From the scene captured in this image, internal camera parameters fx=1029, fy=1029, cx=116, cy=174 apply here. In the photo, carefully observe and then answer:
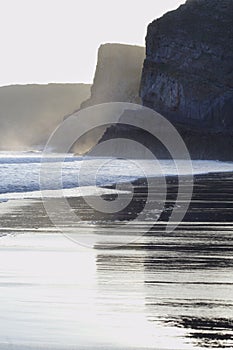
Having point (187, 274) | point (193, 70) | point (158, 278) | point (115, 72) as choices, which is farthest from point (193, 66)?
point (158, 278)

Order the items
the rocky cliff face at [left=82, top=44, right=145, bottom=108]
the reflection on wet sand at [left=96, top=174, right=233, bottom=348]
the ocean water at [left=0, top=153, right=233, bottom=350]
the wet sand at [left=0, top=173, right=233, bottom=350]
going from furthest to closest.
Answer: the rocky cliff face at [left=82, top=44, right=145, bottom=108], the reflection on wet sand at [left=96, top=174, right=233, bottom=348], the wet sand at [left=0, top=173, right=233, bottom=350], the ocean water at [left=0, top=153, right=233, bottom=350]

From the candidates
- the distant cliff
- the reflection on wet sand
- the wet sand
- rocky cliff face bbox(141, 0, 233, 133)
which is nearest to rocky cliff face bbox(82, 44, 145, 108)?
the distant cliff

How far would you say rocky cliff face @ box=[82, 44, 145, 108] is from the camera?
160875mm

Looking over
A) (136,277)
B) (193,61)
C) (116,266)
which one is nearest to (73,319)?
(136,277)

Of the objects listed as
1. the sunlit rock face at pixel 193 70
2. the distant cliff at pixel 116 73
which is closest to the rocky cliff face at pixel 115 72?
the distant cliff at pixel 116 73

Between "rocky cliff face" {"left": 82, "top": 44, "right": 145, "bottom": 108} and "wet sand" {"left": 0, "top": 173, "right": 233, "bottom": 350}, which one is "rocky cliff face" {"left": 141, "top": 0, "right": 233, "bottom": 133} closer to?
"rocky cliff face" {"left": 82, "top": 44, "right": 145, "bottom": 108}

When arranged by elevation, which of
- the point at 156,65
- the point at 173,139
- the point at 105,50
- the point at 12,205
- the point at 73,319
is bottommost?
the point at 73,319

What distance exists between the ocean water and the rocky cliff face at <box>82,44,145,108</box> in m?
143

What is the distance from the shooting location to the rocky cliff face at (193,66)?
98312 millimetres

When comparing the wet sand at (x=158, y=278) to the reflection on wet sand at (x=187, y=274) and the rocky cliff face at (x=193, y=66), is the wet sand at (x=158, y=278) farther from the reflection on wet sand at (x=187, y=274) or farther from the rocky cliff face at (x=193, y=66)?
the rocky cliff face at (x=193, y=66)

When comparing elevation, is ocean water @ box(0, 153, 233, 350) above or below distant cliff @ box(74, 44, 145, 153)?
below

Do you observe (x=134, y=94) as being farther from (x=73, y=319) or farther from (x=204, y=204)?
(x=73, y=319)

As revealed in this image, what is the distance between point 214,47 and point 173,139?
1174 centimetres

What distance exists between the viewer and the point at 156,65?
10550cm
